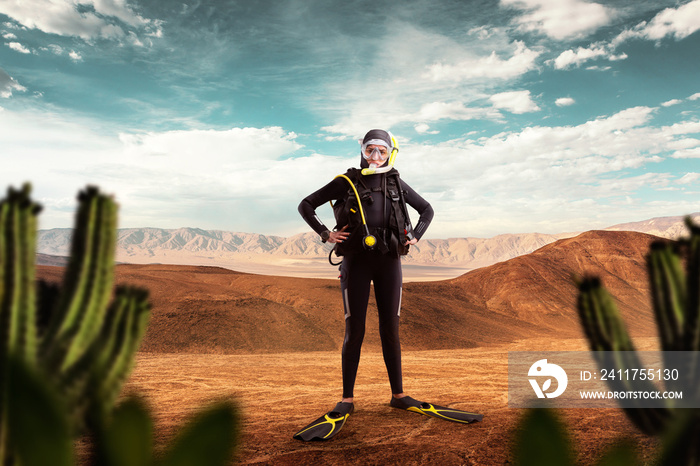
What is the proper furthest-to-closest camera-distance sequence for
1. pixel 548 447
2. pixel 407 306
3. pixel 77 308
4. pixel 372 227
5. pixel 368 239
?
pixel 407 306, pixel 372 227, pixel 368 239, pixel 77 308, pixel 548 447

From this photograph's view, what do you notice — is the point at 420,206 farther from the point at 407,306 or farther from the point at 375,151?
the point at 407,306

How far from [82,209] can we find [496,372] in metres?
8.95

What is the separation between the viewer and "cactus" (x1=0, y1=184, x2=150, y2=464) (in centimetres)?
89

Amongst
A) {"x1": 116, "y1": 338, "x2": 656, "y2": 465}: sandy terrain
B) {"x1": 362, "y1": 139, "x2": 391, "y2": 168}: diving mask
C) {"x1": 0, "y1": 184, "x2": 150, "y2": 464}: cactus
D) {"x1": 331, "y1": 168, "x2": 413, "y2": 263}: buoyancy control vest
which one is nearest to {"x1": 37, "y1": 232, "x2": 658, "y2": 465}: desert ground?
{"x1": 116, "y1": 338, "x2": 656, "y2": 465}: sandy terrain

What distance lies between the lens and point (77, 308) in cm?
108

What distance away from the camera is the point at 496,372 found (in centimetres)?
888

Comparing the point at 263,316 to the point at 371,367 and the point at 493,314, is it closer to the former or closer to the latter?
the point at 371,367

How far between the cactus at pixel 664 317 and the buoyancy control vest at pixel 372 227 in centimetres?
279

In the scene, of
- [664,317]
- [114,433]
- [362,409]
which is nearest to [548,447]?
[114,433]

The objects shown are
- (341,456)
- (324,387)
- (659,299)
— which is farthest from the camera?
(324,387)

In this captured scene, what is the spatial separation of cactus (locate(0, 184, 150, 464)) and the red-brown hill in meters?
6.37

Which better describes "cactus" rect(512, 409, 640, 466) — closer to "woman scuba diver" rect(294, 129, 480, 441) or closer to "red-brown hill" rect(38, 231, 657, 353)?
"woman scuba diver" rect(294, 129, 480, 441)

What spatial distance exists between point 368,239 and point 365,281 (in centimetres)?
46

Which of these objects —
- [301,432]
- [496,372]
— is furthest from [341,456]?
[496,372]
